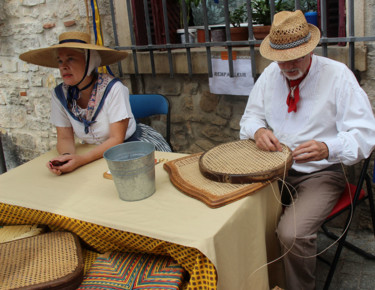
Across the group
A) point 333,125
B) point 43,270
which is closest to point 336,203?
point 333,125

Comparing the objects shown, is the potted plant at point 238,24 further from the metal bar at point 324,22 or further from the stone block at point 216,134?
the stone block at point 216,134

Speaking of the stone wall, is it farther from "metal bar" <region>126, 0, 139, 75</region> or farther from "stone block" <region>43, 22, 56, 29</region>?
"metal bar" <region>126, 0, 139, 75</region>

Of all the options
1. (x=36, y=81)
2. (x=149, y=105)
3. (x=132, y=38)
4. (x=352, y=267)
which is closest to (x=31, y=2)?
(x=36, y=81)

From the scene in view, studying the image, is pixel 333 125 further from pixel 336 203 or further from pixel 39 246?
pixel 39 246

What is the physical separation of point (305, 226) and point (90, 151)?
114cm

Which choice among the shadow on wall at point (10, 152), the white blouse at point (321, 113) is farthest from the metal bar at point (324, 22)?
the shadow on wall at point (10, 152)

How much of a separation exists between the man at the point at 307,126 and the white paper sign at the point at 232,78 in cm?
56

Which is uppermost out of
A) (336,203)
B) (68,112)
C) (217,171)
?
(68,112)

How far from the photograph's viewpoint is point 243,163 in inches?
67.3

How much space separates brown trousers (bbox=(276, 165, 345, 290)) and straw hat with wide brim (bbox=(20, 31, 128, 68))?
1.38m

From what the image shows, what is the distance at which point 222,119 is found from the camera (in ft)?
10.1

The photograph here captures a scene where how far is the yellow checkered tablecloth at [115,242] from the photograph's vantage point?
52.7 inches

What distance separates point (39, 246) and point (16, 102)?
3.01 meters

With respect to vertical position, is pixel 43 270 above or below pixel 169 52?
below
